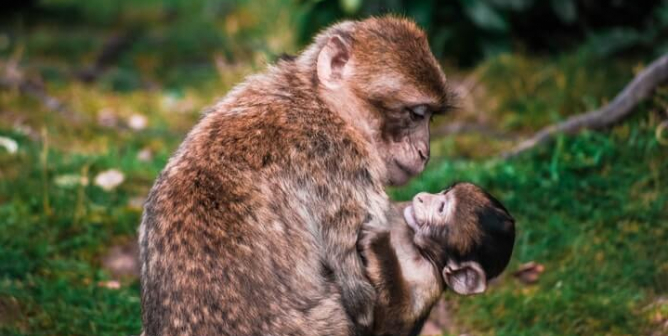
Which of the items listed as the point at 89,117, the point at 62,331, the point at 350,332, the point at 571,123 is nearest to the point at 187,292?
the point at 350,332

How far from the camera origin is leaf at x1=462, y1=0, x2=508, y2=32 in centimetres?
922

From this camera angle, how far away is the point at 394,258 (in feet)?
14.6

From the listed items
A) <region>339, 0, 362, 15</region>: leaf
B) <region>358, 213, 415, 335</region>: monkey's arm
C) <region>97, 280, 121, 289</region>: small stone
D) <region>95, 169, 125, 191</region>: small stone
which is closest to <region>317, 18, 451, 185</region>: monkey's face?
<region>358, 213, 415, 335</region>: monkey's arm

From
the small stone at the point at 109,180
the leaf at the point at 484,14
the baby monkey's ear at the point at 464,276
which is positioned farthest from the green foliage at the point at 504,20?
the baby monkey's ear at the point at 464,276

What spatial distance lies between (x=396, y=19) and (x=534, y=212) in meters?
2.19

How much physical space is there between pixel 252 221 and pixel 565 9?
5.94 meters

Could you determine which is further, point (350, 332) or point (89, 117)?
point (89, 117)

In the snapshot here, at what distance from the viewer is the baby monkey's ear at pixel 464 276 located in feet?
15.6

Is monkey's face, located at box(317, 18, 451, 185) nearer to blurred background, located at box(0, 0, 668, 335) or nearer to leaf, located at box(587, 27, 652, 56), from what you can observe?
blurred background, located at box(0, 0, 668, 335)

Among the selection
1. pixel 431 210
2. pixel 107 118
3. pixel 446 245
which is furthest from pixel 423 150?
pixel 107 118

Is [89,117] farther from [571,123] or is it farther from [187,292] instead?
[187,292]

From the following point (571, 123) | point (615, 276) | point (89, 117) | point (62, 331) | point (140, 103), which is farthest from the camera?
point (140, 103)

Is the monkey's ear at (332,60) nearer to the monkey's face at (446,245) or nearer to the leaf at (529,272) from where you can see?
the monkey's face at (446,245)

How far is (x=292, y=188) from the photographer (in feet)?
14.3
